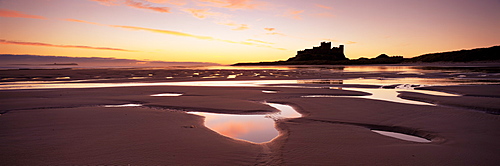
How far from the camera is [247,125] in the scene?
22.2 ft

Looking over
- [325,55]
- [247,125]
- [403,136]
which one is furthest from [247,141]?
[325,55]

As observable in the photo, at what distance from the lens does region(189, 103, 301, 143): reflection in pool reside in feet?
18.7

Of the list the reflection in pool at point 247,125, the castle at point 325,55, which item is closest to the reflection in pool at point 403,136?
the reflection in pool at point 247,125

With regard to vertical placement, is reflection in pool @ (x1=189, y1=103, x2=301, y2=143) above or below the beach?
below

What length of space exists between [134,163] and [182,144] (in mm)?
1039

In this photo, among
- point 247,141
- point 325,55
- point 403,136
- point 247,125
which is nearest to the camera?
point 247,141

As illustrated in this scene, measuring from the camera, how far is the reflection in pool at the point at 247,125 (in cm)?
571

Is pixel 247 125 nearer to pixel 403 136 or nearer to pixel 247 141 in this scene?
pixel 247 141

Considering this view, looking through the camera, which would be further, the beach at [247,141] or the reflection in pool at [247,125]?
the reflection in pool at [247,125]

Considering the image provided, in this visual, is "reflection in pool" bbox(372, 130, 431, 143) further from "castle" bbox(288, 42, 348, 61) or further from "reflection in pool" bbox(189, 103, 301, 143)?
"castle" bbox(288, 42, 348, 61)

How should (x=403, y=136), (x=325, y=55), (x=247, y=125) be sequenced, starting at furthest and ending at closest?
(x=325, y=55)
(x=247, y=125)
(x=403, y=136)

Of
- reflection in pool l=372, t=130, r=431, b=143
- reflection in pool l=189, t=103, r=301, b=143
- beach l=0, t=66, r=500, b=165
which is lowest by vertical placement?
reflection in pool l=372, t=130, r=431, b=143

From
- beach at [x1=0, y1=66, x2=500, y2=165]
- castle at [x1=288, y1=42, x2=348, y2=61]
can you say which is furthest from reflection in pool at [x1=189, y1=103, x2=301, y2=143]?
castle at [x1=288, y1=42, x2=348, y2=61]

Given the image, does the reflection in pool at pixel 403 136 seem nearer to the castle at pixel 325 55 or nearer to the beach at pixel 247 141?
the beach at pixel 247 141
